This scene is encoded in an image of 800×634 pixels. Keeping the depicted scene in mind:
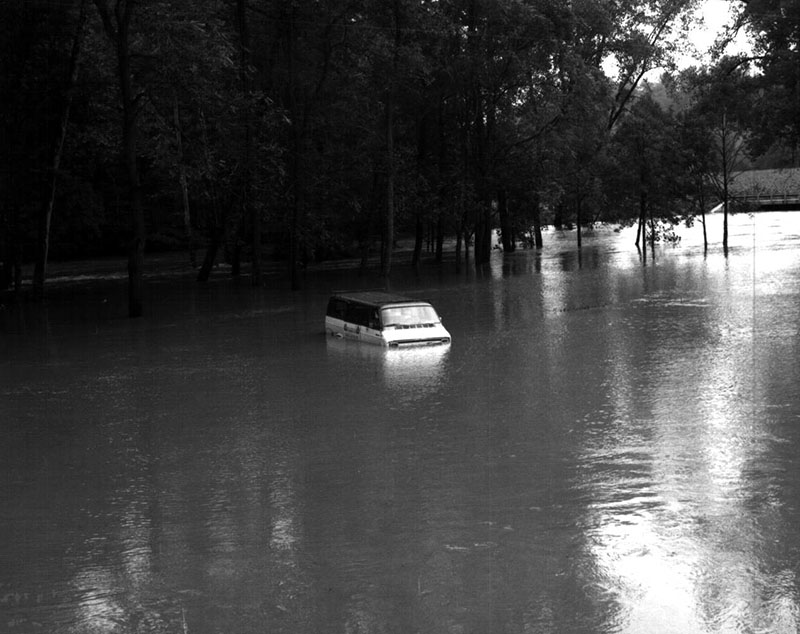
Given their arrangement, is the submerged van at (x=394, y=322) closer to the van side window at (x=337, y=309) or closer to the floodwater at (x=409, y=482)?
the floodwater at (x=409, y=482)

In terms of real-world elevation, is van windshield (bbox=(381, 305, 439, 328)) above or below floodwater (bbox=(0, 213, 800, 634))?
above

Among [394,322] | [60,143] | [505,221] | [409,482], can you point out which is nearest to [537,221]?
[505,221]

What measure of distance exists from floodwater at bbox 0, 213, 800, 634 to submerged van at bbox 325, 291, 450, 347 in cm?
66

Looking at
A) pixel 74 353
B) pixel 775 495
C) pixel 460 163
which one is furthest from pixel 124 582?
pixel 460 163

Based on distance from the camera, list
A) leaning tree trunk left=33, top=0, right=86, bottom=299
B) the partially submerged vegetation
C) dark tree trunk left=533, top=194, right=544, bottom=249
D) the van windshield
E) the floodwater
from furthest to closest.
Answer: dark tree trunk left=533, top=194, right=544, bottom=249 < leaning tree trunk left=33, top=0, right=86, bottom=299 < the partially submerged vegetation < the van windshield < the floodwater

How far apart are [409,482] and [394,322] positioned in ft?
49.8

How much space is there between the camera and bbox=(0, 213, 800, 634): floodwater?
12.5 m

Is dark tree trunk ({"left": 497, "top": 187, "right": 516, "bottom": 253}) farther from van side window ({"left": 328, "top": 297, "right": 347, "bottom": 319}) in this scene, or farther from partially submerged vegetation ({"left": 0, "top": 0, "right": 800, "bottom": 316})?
van side window ({"left": 328, "top": 297, "right": 347, "bottom": 319})

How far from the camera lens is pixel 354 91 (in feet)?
189

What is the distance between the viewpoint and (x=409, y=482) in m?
17.5

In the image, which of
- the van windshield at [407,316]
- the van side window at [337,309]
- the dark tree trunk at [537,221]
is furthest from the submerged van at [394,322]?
the dark tree trunk at [537,221]

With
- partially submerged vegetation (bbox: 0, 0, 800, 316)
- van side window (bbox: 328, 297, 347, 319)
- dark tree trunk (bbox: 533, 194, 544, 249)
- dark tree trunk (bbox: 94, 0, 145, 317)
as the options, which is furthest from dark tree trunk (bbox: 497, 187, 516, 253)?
van side window (bbox: 328, 297, 347, 319)

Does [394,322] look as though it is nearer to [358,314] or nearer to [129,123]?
[358,314]

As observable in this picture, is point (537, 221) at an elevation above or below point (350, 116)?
below
